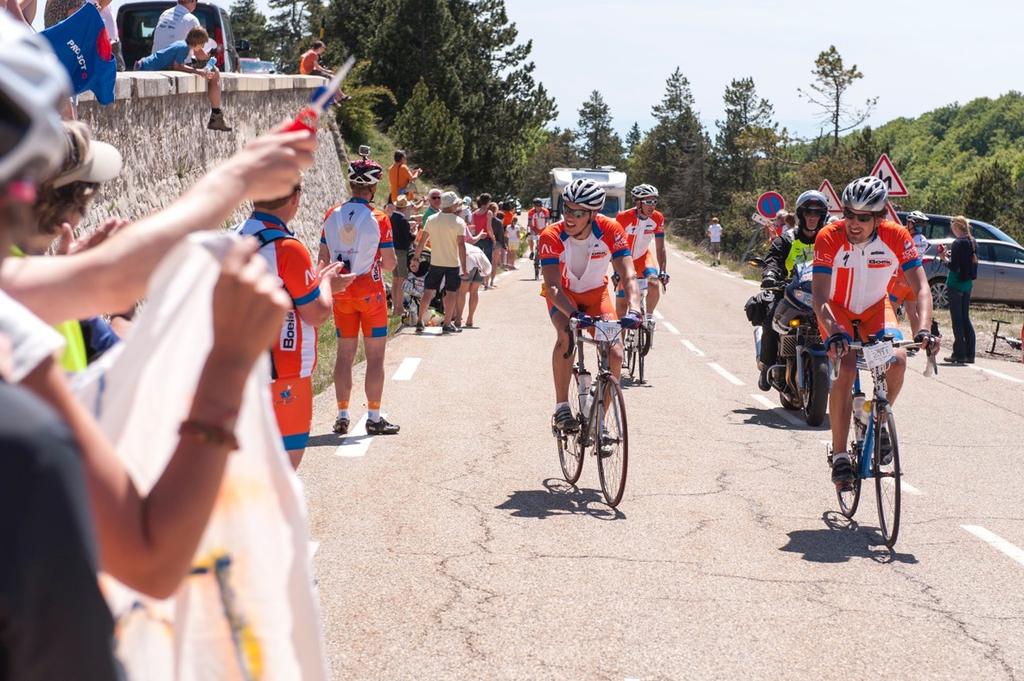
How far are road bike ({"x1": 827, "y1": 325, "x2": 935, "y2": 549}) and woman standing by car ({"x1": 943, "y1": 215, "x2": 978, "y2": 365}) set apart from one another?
1130 centimetres

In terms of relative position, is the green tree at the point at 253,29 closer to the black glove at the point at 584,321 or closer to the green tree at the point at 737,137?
the green tree at the point at 737,137

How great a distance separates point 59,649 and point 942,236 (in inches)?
1198

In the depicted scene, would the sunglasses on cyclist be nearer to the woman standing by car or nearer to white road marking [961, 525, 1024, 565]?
white road marking [961, 525, 1024, 565]

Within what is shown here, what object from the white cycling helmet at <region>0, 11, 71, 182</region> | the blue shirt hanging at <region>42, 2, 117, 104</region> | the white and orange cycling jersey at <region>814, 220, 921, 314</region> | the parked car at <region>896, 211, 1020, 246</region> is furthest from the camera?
the parked car at <region>896, 211, 1020, 246</region>

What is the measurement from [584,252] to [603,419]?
1.36m

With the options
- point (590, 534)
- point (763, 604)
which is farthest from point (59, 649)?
point (590, 534)

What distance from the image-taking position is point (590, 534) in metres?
7.33

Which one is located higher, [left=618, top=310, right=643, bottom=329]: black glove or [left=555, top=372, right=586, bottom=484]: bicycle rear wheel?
[left=618, top=310, right=643, bottom=329]: black glove

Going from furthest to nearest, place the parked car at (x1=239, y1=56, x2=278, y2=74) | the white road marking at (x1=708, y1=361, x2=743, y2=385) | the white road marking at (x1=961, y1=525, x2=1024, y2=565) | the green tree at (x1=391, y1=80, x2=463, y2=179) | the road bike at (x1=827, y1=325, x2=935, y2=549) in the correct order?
the green tree at (x1=391, y1=80, x2=463, y2=179)
the parked car at (x1=239, y1=56, x2=278, y2=74)
the white road marking at (x1=708, y1=361, x2=743, y2=385)
the road bike at (x1=827, y1=325, x2=935, y2=549)
the white road marking at (x1=961, y1=525, x2=1024, y2=565)

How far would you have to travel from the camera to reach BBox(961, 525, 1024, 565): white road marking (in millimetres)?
7109

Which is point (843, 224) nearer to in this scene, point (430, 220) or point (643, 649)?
point (643, 649)

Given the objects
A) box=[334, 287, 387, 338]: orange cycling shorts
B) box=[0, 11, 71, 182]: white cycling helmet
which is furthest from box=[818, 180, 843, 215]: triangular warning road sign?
box=[0, 11, 71, 182]: white cycling helmet

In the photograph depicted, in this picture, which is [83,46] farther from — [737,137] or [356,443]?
[737,137]

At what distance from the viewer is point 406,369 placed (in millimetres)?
14484
